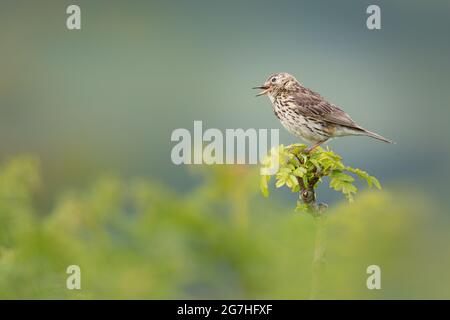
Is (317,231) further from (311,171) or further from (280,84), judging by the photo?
(280,84)

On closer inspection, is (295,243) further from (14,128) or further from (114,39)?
(114,39)

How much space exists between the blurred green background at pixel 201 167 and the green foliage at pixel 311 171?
12 centimetres

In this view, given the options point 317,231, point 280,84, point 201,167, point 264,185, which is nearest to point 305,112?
point 280,84

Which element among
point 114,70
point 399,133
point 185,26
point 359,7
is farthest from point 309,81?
point 185,26

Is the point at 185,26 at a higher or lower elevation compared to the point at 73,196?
higher

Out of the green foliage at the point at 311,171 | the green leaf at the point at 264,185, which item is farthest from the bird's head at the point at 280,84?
the green leaf at the point at 264,185

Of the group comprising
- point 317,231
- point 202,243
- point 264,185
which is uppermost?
point 264,185

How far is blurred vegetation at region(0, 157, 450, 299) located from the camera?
579 centimetres

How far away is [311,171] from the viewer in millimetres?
6434

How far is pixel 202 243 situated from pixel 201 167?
50 centimetres

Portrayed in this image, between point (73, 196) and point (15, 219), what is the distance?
2.49 feet

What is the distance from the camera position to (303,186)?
625 centimetres

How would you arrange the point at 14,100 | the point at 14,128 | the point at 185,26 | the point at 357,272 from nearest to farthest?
the point at 357,272 → the point at 14,128 → the point at 14,100 → the point at 185,26

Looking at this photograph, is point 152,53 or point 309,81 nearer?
point 309,81
